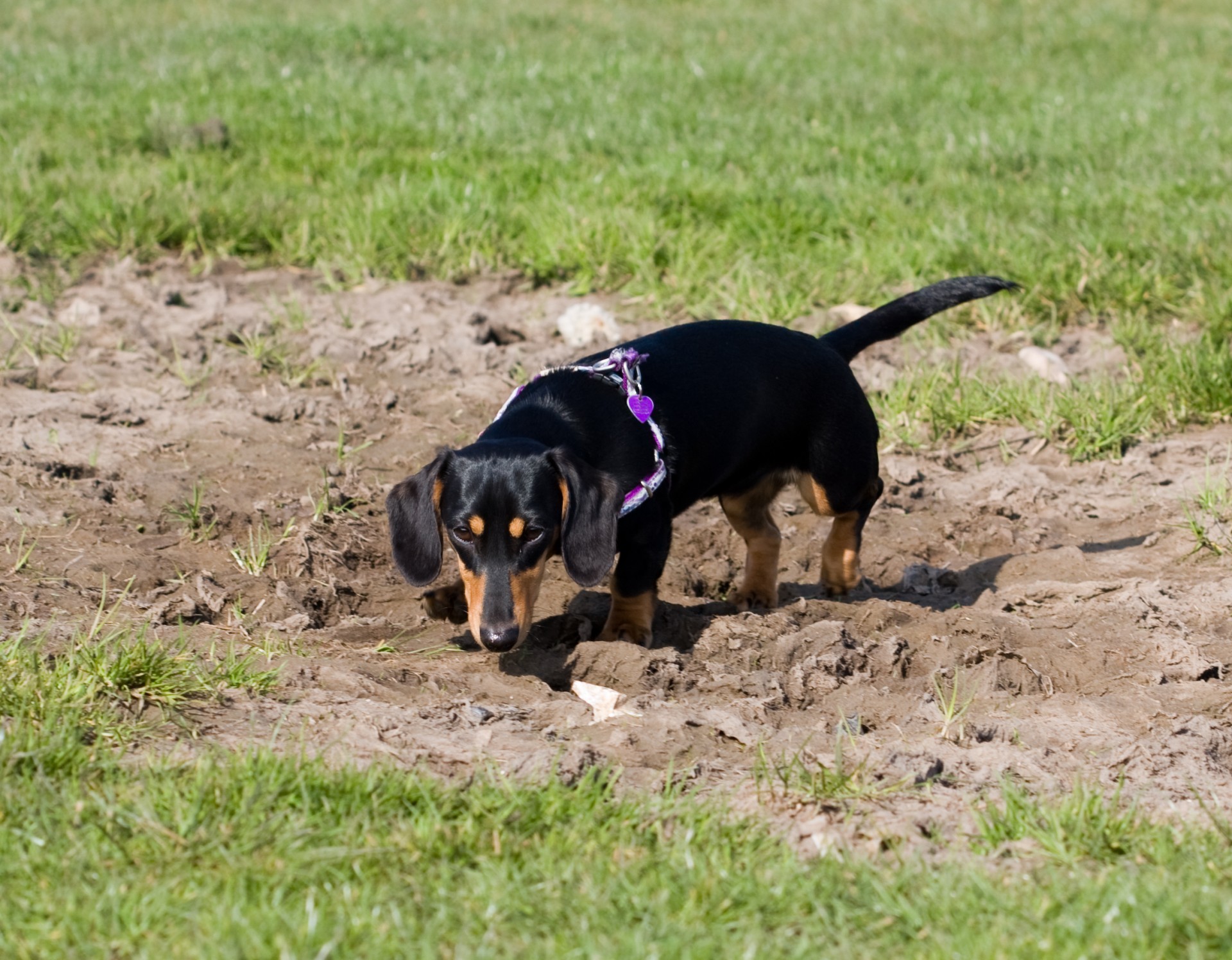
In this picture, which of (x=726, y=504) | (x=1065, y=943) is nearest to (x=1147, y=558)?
(x=726, y=504)

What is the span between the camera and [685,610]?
14.1 ft

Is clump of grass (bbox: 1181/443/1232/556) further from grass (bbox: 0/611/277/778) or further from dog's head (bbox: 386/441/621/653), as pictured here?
grass (bbox: 0/611/277/778)

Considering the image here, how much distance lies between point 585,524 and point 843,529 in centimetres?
136

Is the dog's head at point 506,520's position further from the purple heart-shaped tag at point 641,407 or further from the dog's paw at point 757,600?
the dog's paw at point 757,600

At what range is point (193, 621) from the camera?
12.6 feet

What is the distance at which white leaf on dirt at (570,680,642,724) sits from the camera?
330 centimetres

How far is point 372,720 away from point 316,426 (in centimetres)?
243

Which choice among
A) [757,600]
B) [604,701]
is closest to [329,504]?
[757,600]

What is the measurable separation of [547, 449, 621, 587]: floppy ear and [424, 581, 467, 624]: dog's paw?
0.63 m

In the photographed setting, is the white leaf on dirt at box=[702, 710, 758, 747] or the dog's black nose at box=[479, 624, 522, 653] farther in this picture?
the dog's black nose at box=[479, 624, 522, 653]

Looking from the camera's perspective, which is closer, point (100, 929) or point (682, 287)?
point (100, 929)

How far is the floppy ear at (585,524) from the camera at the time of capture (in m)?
3.57

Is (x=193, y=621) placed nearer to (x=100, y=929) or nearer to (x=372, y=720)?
(x=372, y=720)

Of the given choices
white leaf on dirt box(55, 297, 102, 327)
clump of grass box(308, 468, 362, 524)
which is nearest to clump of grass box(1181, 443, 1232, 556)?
clump of grass box(308, 468, 362, 524)
